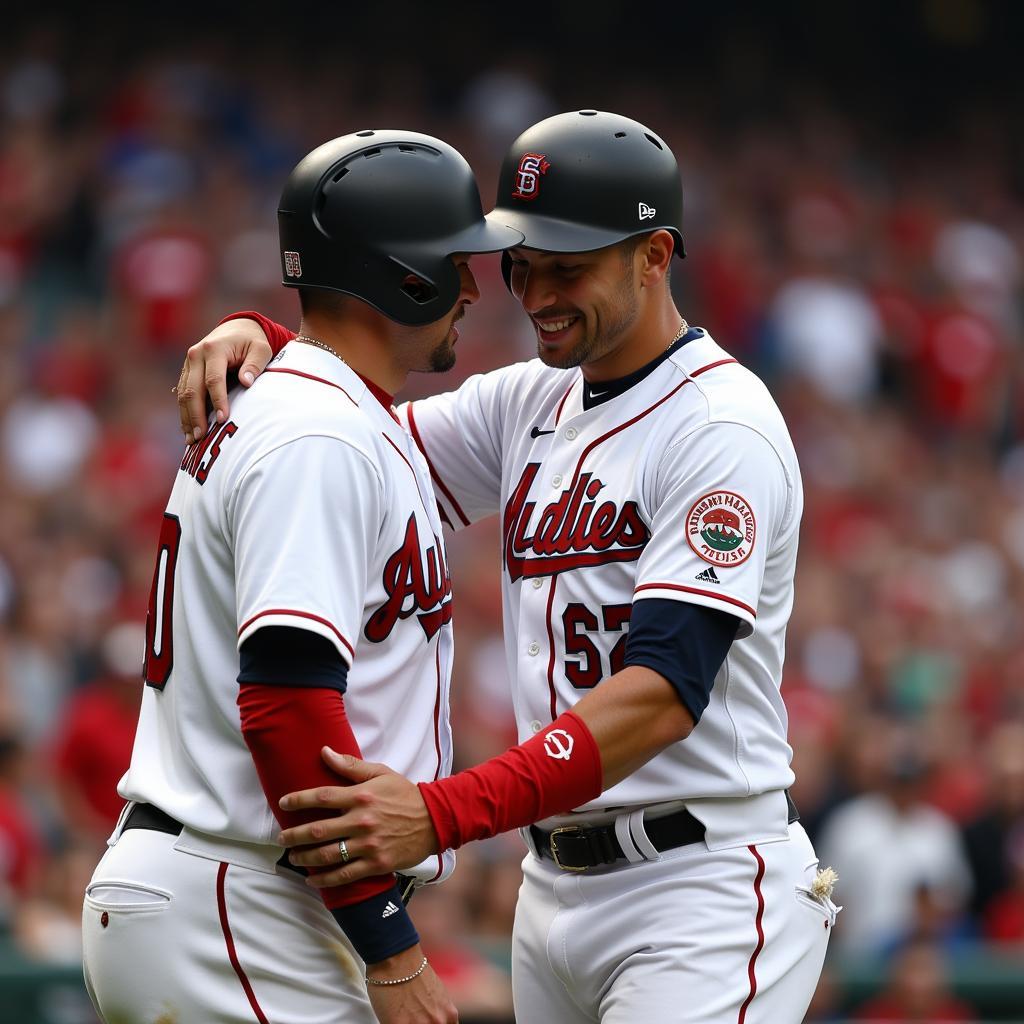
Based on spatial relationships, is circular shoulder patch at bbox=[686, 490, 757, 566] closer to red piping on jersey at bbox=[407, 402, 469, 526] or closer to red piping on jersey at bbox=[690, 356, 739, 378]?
red piping on jersey at bbox=[690, 356, 739, 378]

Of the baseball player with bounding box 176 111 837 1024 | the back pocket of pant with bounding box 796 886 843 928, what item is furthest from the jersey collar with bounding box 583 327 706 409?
the back pocket of pant with bounding box 796 886 843 928

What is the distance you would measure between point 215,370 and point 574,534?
0.73m

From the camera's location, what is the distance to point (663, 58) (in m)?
14.1

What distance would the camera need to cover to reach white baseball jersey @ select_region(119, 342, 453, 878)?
9.03 feet

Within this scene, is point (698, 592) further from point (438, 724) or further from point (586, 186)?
point (586, 186)

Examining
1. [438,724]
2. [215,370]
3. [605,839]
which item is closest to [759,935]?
[605,839]

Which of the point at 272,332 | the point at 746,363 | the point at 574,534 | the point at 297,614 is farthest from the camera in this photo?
the point at 746,363

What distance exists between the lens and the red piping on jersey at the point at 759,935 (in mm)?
3135

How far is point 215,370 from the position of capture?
313cm

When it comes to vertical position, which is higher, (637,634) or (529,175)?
(529,175)

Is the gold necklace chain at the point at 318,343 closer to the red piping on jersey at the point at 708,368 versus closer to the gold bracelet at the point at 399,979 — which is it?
the red piping on jersey at the point at 708,368

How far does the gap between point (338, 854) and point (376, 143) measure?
1220 mm

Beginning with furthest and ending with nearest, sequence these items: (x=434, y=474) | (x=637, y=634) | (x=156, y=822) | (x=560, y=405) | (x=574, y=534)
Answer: (x=434, y=474), (x=560, y=405), (x=574, y=534), (x=637, y=634), (x=156, y=822)

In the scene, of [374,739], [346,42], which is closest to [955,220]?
[346,42]
